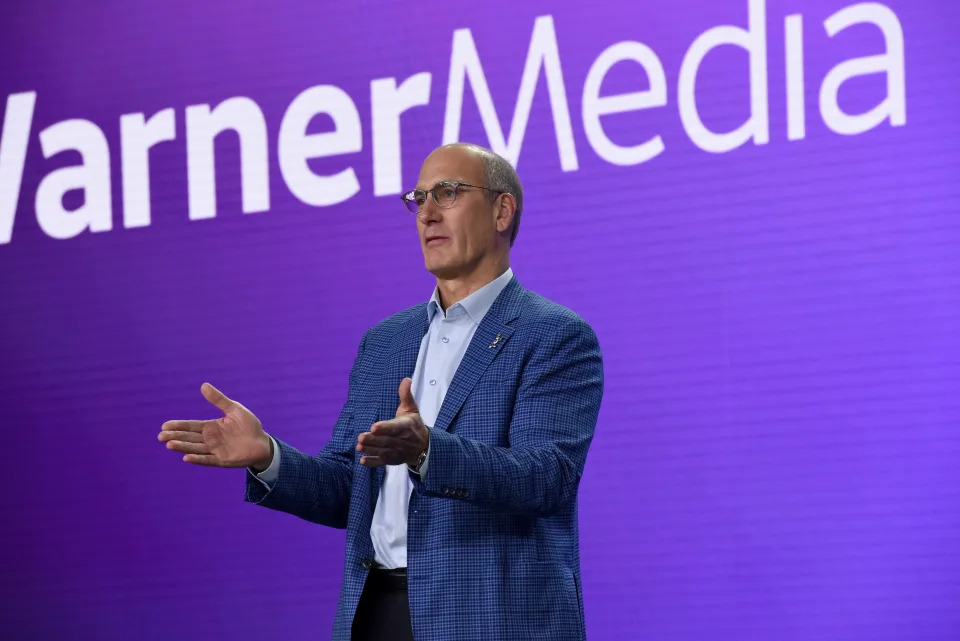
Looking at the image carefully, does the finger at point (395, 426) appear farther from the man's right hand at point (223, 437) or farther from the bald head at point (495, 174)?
the bald head at point (495, 174)

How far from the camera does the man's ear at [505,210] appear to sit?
2182 mm

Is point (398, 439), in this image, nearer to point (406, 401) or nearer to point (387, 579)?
point (406, 401)

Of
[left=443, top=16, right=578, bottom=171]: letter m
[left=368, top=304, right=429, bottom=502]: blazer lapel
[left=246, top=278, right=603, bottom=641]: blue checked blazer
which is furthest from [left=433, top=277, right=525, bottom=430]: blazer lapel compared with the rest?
[left=443, top=16, right=578, bottom=171]: letter m

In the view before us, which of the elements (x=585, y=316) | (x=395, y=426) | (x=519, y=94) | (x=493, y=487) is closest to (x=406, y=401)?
(x=395, y=426)

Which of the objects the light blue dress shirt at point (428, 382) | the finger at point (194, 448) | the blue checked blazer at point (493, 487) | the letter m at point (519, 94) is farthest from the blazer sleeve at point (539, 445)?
the letter m at point (519, 94)

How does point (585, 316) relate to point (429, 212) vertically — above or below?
below

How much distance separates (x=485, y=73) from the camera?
3.54 m

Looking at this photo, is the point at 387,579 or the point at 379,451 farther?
the point at 387,579

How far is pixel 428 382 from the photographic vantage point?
2033mm

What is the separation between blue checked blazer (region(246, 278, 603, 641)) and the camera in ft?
5.88

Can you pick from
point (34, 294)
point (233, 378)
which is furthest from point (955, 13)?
point (34, 294)

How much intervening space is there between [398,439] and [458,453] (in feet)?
0.41

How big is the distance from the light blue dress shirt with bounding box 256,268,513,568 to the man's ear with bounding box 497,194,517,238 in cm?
10

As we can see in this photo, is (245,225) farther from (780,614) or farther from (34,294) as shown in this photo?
(780,614)
